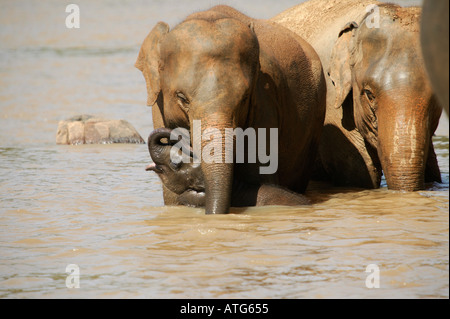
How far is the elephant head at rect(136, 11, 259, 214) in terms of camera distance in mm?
6328

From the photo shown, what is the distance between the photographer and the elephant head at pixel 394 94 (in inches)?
293

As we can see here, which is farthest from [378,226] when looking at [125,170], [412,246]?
[125,170]

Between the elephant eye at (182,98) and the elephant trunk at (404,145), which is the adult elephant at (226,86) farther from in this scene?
the elephant trunk at (404,145)

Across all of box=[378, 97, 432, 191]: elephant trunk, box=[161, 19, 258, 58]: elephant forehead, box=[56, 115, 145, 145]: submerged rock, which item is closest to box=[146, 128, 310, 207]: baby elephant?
box=[161, 19, 258, 58]: elephant forehead

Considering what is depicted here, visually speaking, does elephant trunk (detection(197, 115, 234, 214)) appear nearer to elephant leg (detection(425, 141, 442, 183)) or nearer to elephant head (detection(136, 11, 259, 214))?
elephant head (detection(136, 11, 259, 214))

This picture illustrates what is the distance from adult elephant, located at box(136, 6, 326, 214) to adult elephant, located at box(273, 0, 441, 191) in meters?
0.47

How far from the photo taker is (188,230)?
6.13 meters
